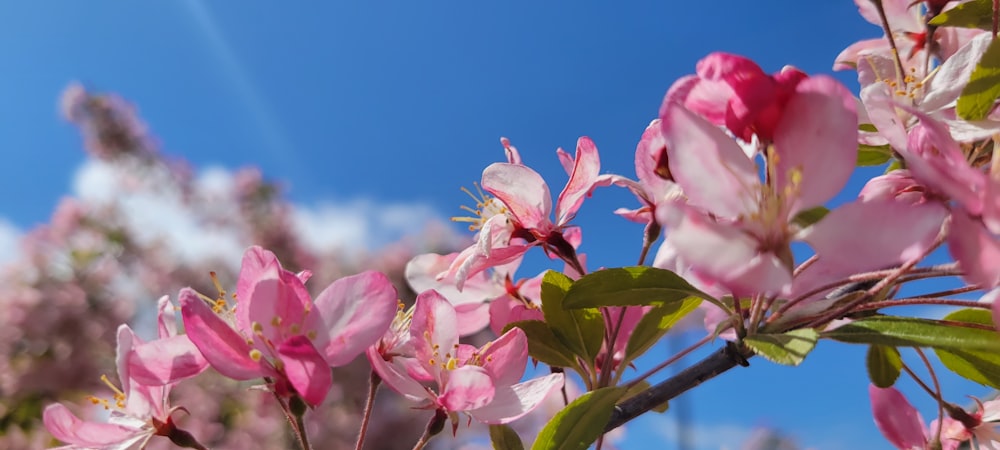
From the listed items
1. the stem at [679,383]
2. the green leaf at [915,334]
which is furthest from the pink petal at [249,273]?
the green leaf at [915,334]

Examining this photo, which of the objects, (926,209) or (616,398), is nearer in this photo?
(926,209)

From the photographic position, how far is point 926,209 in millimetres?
466

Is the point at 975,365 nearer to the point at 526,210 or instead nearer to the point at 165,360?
the point at 526,210

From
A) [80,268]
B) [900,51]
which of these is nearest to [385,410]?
[80,268]

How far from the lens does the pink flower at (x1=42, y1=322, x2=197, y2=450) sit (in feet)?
2.39

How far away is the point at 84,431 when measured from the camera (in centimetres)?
74

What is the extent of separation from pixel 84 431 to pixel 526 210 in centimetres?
53

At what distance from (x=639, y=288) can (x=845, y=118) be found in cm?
21

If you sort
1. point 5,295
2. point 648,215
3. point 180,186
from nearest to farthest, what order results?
point 648,215
point 5,295
point 180,186

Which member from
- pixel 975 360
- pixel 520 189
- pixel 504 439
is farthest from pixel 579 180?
pixel 975 360

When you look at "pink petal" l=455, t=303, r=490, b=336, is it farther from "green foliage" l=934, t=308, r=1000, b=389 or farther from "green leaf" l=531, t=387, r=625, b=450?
"green foliage" l=934, t=308, r=1000, b=389

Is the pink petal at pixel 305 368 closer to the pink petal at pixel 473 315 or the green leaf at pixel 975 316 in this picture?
the pink petal at pixel 473 315

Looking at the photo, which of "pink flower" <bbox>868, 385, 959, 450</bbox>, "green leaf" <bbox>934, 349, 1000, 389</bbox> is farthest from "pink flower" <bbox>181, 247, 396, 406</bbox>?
"pink flower" <bbox>868, 385, 959, 450</bbox>

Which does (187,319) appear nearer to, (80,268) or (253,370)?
(253,370)
